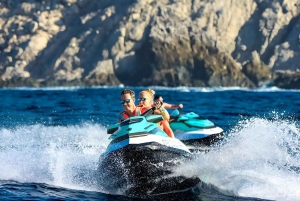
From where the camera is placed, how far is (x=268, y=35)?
8456 centimetres

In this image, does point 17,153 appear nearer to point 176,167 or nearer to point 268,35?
point 176,167

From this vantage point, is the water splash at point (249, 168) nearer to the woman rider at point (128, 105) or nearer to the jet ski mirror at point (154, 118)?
the jet ski mirror at point (154, 118)

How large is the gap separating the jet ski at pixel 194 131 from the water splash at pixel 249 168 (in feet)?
7.32

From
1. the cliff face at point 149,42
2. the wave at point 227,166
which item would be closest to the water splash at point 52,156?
the wave at point 227,166

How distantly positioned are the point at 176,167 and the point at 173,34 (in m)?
65.2

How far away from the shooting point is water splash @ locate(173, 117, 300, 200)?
943 cm

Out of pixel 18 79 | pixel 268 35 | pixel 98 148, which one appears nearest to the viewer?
pixel 98 148

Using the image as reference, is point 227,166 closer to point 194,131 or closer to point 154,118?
point 154,118

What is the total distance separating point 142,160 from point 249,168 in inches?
74.4

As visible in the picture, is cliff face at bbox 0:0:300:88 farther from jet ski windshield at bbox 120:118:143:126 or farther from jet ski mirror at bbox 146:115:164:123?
jet ski windshield at bbox 120:118:143:126

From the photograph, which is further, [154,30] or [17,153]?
[154,30]

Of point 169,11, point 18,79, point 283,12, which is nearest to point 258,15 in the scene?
point 283,12

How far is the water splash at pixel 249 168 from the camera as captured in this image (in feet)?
30.9

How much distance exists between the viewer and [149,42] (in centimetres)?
7569
